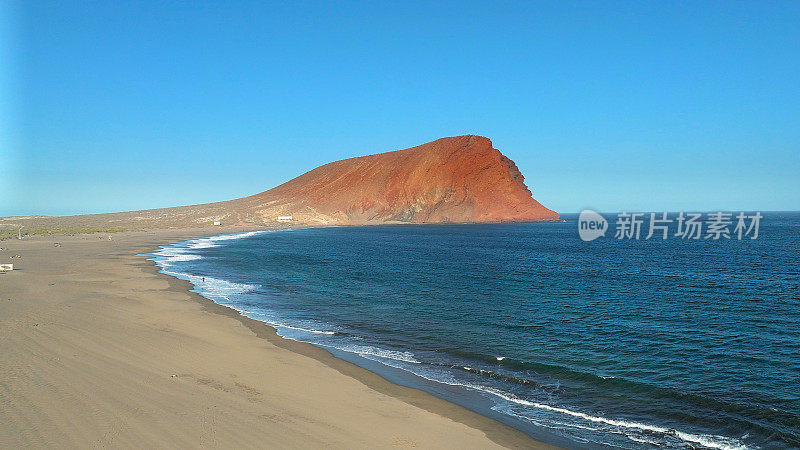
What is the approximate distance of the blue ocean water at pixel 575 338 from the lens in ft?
38.3

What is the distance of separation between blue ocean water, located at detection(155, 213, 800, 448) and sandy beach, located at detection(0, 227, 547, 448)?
1589mm

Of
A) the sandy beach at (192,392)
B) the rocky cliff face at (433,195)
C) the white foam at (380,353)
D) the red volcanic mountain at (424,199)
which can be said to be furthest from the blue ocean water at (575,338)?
the rocky cliff face at (433,195)

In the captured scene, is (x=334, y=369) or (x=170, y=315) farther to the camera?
(x=170, y=315)

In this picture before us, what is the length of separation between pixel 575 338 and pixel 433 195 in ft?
454

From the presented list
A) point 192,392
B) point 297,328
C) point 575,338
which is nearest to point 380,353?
point 297,328

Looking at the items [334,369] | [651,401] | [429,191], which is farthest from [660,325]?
[429,191]

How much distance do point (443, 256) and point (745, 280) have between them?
94.7 feet

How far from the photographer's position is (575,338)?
18.9 meters

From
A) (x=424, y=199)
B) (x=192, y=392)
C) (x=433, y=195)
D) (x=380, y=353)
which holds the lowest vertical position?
(x=380, y=353)

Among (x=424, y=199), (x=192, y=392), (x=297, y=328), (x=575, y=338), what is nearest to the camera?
(x=192, y=392)

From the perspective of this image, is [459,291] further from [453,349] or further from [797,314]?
[797,314]

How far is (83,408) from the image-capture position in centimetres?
994

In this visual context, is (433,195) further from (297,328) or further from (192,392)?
(192,392)

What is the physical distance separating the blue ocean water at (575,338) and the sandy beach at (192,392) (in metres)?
1.59
